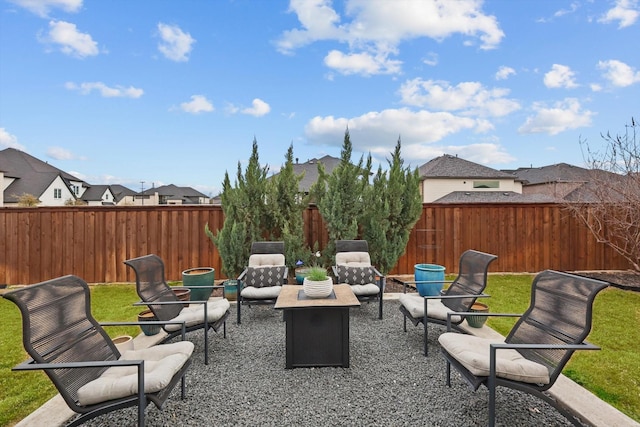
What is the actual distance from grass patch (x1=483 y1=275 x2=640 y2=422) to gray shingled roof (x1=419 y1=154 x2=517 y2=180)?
555 inches

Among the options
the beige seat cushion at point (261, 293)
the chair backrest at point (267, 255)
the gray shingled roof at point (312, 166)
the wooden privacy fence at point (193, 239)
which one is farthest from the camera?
the gray shingled roof at point (312, 166)

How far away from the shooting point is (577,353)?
3.45m

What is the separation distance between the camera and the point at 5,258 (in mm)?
6820

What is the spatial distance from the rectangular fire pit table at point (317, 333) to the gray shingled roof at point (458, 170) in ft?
56.6

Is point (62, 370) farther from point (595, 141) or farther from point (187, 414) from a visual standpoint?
point (595, 141)

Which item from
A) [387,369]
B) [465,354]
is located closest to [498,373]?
[465,354]

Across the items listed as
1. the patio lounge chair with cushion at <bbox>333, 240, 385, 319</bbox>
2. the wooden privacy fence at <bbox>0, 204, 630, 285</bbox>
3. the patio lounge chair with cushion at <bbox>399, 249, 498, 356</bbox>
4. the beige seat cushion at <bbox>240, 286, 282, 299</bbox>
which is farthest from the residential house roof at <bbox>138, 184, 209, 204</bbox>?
the patio lounge chair with cushion at <bbox>399, 249, 498, 356</bbox>

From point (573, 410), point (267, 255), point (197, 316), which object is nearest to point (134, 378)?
point (197, 316)

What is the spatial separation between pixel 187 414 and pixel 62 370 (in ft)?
3.01

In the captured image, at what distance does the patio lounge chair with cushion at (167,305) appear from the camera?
3354 mm

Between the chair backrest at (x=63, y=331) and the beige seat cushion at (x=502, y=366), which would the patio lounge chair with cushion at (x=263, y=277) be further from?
the beige seat cushion at (x=502, y=366)

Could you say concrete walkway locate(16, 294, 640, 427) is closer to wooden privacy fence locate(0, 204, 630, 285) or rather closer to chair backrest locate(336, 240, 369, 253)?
chair backrest locate(336, 240, 369, 253)

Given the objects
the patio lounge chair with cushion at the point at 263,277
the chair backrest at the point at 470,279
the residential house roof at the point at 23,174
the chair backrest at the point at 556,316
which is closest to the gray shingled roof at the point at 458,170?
the patio lounge chair with cushion at the point at 263,277

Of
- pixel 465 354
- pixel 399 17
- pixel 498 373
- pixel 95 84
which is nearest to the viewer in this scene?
pixel 498 373
